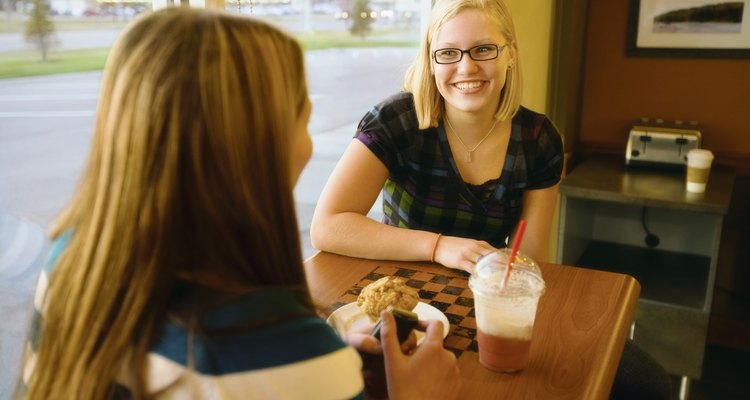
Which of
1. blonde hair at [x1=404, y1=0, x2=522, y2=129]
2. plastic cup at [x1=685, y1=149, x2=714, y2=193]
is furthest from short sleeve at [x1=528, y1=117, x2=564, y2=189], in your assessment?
plastic cup at [x1=685, y1=149, x2=714, y2=193]

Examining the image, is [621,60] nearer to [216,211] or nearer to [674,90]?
[674,90]

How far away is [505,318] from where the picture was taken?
105 cm

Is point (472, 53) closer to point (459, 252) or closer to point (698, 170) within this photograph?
point (459, 252)

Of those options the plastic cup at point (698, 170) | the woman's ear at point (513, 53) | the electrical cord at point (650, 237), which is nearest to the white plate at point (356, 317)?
the woman's ear at point (513, 53)

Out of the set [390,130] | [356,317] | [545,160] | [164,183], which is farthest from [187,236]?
[545,160]

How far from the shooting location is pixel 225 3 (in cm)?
179

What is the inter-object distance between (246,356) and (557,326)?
0.69 m

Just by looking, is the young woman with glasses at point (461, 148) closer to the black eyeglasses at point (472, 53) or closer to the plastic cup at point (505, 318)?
the black eyeglasses at point (472, 53)

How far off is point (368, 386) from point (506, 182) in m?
0.91

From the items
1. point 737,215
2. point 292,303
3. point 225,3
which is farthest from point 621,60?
point 292,303

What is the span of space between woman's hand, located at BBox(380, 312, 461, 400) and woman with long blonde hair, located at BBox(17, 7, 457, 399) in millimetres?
169

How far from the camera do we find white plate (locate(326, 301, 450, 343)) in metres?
1.15

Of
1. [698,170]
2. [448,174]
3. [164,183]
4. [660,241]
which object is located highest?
[164,183]

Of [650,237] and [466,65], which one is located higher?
[466,65]
